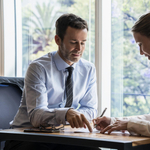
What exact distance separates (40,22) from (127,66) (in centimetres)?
119

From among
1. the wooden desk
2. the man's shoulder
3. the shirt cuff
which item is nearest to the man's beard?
the man's shoulder

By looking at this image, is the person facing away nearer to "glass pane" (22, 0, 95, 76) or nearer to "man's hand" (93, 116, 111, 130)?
"man's hand" (93, 116, 111, 130)

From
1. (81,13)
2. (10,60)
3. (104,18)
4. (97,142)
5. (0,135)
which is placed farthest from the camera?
(10,60)

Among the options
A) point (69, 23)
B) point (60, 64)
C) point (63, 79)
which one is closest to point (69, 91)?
point (63, 79)

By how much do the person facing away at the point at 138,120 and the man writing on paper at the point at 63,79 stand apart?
256 millimetres

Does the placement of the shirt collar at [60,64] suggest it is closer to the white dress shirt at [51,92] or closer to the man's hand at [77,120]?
the white dress shirt at [51,92]

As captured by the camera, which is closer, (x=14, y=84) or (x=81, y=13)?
(x=14, y=84)

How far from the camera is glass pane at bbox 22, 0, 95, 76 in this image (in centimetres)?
263

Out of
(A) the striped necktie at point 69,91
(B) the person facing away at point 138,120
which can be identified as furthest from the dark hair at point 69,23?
(B) the person facing away at point 138,120

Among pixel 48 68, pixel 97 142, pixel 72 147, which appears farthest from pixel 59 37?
pixel 97 142

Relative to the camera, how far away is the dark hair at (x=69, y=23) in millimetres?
1760

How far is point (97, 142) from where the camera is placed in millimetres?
1042

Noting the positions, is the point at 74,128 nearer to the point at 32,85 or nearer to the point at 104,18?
the point at 32,85

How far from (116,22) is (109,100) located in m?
0.73
